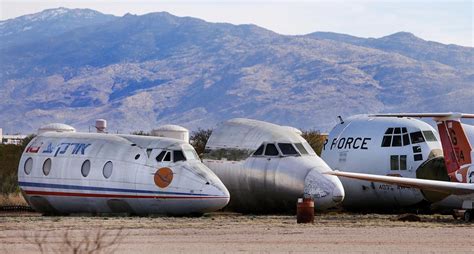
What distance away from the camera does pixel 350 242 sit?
94.3 ft

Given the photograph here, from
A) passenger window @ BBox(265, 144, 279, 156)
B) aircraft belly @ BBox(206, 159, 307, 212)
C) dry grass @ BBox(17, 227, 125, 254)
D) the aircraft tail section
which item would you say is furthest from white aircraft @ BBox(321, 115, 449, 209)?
dry grass @ BBox(17, 227, 125, 254)

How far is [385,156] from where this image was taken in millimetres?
43562

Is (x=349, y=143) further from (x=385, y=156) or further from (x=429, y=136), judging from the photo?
(x=429, y=136)

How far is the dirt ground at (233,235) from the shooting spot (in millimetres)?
26953

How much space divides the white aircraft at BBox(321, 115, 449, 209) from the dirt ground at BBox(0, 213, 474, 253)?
425 cm

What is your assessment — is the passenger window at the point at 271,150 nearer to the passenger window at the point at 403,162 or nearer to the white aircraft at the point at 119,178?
the white aircraft at the point at 119,178

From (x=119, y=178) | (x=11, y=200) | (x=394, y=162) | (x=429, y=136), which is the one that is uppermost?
(x=429, y=136)

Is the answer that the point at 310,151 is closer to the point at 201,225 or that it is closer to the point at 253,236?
the point at 201,225

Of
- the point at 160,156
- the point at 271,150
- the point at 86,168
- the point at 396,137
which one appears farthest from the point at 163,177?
the point at 396,137

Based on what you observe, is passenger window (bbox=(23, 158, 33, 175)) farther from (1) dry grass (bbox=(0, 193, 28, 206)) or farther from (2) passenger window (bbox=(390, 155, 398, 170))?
(2) passenger window (bbox=(390, 155, 398, 170))

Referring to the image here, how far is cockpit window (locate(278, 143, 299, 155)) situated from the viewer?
40.2m

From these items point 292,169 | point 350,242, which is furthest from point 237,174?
point 350,242

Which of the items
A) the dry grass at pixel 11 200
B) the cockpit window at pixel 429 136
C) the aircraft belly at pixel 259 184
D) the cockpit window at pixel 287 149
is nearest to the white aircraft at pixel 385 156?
the cockpit window at pixel 429 136

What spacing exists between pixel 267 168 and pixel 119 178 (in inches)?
186
